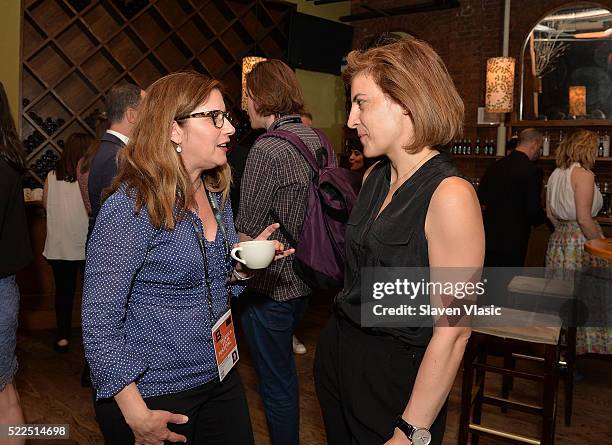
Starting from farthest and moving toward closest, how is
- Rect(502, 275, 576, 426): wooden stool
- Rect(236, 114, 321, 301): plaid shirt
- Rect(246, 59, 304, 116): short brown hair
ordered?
Rect(502, 275, 576, 426): wooden stool → Rect(246, 59, 304, 116): short brown hair → Rect(236, 114, 321, 301): plaid shirt

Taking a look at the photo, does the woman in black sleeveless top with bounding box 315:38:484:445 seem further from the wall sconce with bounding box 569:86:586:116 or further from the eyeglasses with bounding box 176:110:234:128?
the wall sconce with bounding box 569:86:586:116

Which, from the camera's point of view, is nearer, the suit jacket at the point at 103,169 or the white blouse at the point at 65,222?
the suit jacket at the point at 103,169

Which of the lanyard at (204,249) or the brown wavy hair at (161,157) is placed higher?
the brown wavy hair at (161,157)

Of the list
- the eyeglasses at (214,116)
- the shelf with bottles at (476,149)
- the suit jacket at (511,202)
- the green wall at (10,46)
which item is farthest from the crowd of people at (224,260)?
the shelf with bottles at (476,149)

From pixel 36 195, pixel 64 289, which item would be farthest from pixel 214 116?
pixel 36 195

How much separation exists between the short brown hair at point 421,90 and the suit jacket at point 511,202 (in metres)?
3.14

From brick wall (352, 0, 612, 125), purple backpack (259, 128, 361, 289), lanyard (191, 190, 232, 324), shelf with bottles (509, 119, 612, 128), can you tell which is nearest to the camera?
lanyard (191, 190, 232, 324)

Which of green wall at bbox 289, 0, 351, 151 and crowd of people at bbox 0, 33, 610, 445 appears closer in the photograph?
crowd of people at bbox 0, 33, 610, 445

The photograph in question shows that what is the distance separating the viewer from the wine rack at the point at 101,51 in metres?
4.90

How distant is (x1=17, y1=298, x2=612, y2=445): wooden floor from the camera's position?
Answer: 8.36 ft

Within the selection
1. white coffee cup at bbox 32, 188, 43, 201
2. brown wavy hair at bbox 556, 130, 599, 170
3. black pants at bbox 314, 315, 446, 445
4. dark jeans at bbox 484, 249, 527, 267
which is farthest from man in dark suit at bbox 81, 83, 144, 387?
dark jeans at bbox 484, 249, 527, 267

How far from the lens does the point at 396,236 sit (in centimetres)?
110

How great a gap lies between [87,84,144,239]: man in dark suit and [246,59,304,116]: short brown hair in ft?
2.07

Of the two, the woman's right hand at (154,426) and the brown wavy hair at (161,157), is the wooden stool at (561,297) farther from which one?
the brown wavy hair at (161,157)
